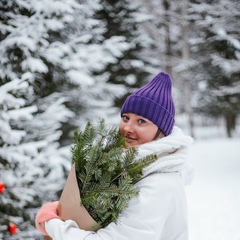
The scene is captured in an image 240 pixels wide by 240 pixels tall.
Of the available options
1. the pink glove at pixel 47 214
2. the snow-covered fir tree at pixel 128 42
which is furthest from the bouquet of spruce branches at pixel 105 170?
the snow-covered fir tree at pixel 128 42

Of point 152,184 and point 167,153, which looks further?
point 167,153

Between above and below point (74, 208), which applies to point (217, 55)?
below

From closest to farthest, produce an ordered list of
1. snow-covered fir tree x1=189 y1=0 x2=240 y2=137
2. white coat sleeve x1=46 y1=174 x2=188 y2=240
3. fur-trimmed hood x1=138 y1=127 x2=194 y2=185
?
white coat sleeve x1=46 y1=174 x2=188 y2=240
fur-trimmed hood x1=138 y1=127 x2=194 y2=185
snow-covered fir tree x1=189 y1=0 x2=240 y2=137

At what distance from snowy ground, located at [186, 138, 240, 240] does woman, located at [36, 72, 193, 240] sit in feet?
15.0

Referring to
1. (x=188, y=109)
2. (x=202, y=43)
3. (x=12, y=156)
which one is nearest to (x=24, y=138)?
(x=12, y=156)

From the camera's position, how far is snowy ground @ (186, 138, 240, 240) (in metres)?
6.26

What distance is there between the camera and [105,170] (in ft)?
5.40

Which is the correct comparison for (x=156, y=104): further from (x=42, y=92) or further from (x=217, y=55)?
Result: (x=217, y=55)

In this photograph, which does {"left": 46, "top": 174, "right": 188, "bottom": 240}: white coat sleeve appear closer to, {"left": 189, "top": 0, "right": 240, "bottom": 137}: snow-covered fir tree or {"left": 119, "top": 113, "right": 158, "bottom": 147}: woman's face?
{"left": 119, "top": 113, "right": 158, "bottom": 147}: woman's face

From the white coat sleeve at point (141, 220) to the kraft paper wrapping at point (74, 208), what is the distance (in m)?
0.04

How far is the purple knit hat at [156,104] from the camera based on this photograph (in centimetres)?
182

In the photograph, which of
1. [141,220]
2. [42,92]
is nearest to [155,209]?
[141,220]

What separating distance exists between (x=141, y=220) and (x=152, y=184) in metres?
0.18

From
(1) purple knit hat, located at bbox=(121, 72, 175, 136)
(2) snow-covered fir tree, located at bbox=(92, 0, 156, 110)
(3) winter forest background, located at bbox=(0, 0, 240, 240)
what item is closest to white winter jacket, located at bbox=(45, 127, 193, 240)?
(1) purple knit hat, located at bbox=(121, 72, 175, 136)
